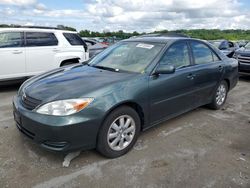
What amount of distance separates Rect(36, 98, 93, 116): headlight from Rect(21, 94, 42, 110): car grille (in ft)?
0.41

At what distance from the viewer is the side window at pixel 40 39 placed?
645 cm

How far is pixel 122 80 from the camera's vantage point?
319 cm

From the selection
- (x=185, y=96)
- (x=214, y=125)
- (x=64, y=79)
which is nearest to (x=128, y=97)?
(x=64, y=79)

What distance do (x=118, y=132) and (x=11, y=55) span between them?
4.32 meters

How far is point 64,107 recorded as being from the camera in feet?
9.04

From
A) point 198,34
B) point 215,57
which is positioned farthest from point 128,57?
point 198,34

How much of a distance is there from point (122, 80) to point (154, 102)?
63 centimetres

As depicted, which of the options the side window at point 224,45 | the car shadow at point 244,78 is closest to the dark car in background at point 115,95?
the car shadow at point 244,78

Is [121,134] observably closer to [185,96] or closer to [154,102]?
[154,102]

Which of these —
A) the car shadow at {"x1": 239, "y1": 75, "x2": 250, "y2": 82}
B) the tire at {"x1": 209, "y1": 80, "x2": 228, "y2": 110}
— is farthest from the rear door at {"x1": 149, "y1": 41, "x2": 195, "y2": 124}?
the car shadow at {"x1": 239, "y1": 75, "x2": 250, "y2": 82}

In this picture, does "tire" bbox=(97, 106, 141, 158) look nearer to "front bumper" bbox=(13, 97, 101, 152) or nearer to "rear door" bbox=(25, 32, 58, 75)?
"front bumper" bbox=(13, 97, 101, 152)

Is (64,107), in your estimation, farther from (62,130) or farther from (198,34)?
(198,34)

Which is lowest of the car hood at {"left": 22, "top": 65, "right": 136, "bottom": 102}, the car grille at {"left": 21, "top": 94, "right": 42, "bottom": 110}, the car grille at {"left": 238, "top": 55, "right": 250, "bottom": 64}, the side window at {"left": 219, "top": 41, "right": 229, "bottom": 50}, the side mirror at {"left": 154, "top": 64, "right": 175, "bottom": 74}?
the car grille at {"left": 21, "top": 94, "right": 42, "bottom": 110}

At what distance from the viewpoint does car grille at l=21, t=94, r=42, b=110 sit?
2.89m
